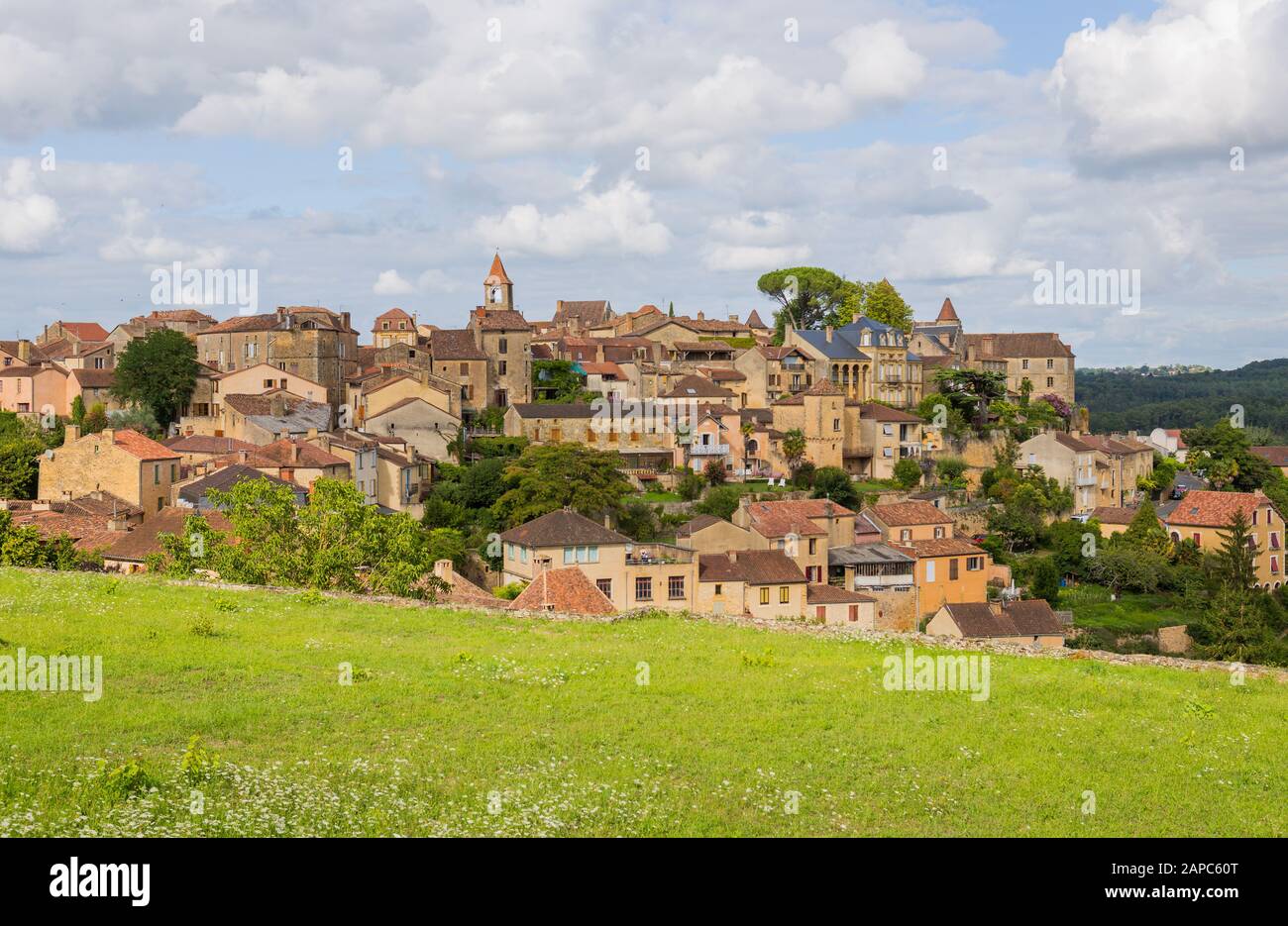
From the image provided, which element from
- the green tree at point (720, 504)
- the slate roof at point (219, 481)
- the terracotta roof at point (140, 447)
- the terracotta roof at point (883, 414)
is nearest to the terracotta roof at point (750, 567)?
the green tree at point (720, 504)

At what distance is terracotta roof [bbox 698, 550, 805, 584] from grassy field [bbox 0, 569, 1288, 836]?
2592 cm

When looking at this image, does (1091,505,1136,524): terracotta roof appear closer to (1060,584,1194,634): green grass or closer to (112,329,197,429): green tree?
(1060,584,1194,634): green grass

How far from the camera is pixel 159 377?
68750mm

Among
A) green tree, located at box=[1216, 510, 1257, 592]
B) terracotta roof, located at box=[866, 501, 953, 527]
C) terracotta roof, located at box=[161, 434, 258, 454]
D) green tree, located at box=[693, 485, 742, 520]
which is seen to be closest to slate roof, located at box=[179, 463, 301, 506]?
terracotta roof, located at box=[161, 434, 258, 454]

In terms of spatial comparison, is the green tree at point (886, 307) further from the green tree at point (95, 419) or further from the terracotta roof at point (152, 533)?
the terracotta roof at point (152, 533)

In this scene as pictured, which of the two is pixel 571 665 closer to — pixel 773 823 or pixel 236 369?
pixel 773 823

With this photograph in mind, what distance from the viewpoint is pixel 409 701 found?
52.4 ft

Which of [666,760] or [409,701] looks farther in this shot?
[409,701]

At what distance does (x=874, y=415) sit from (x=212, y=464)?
132ft

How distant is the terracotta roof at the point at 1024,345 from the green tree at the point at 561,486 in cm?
5786

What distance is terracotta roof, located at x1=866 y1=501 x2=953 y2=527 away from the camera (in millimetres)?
60688

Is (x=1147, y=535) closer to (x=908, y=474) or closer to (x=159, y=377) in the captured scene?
(x=908, y=474)

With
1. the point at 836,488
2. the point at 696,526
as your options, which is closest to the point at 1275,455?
the point at 836,488
